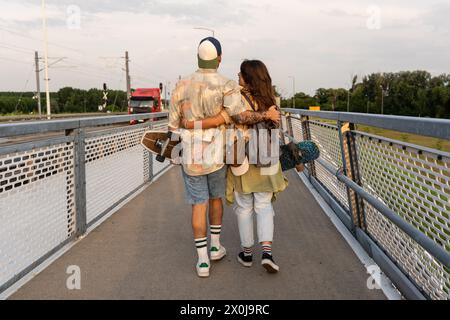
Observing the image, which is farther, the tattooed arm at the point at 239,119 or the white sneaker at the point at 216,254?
the white sneaker at the point at 216,254

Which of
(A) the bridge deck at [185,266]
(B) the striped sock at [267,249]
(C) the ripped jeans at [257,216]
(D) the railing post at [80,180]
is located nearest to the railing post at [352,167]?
(A) the bridge deck at [185,266]

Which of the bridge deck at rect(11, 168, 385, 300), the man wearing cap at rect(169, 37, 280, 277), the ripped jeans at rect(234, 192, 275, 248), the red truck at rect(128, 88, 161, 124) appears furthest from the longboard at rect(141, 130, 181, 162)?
the red truck at rect(128, 88, 161, 124)

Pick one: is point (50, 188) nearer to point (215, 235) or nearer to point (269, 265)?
point (215, 235)

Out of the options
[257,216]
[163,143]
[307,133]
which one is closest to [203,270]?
[257,216]

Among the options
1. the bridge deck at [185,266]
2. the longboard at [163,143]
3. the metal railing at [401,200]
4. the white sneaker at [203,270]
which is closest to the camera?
the metal railing at [401,200]

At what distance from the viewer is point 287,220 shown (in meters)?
5.43

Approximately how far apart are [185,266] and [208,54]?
1723mm

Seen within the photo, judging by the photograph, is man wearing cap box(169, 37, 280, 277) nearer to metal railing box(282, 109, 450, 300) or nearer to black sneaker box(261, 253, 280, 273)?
black sneaker box(261, 253, 280, 273)

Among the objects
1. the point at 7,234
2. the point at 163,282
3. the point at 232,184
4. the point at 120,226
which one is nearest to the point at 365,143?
the point at 232,184

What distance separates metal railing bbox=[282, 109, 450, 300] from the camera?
8.89 ft

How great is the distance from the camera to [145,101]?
133 feet

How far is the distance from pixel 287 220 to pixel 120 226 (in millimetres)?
1887

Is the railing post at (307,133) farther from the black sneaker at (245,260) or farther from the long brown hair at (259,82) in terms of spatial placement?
the long brown hair at (259,82)

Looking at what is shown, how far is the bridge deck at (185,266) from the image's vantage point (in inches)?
129
